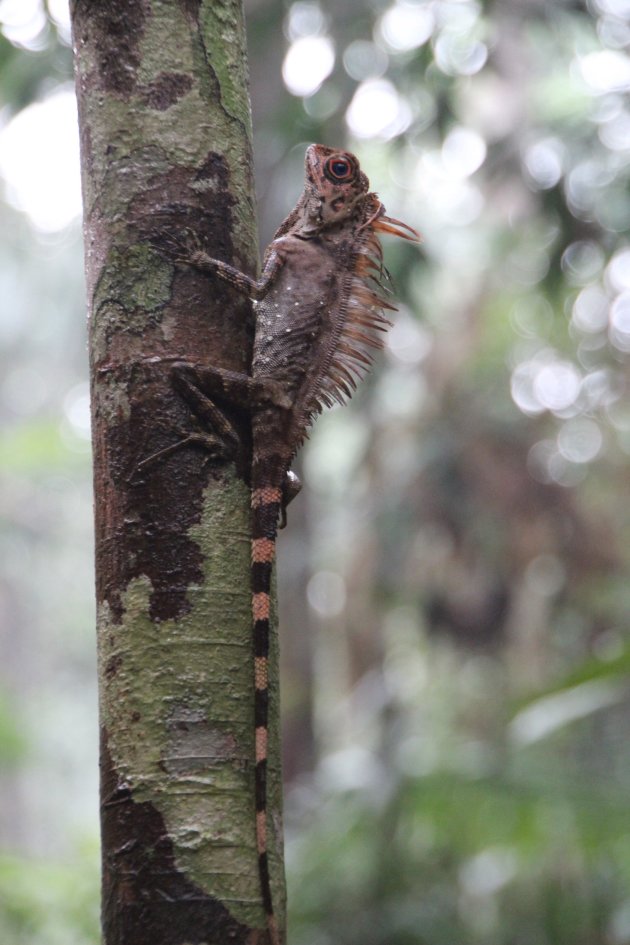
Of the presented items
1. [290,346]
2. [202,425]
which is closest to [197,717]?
[202,425]

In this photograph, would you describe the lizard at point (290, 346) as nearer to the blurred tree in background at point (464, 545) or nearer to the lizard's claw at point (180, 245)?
the lizard's claw at point (180, 245)

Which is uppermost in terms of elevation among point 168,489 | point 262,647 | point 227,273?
point 227,273

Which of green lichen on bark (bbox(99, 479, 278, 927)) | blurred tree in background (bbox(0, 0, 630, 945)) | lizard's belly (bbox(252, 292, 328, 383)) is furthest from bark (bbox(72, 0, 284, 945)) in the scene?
blurred tree in background (bbox(0, 0, 630, 945))

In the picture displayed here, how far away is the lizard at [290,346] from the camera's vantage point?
2.04 m

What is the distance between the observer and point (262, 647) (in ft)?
6.54

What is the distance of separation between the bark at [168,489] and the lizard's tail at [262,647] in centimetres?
2

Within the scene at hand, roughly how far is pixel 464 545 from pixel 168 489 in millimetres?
6030

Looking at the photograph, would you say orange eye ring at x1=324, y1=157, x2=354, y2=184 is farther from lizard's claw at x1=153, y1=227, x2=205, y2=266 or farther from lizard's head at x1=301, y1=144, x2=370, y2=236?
lizard's claw at x1=153, y1=227, x2=205, y2=266

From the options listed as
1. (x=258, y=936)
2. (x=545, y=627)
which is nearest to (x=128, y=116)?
(x=258, y=936)

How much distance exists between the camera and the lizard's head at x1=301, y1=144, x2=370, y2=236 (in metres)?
3.01

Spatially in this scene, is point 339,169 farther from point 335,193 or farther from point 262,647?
point 262,647

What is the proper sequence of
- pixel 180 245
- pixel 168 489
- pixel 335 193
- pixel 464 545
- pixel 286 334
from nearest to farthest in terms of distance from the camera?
pixel 168 489, pixel 180 245, pixel 286 334, pixel 335 193, pixel 464 545

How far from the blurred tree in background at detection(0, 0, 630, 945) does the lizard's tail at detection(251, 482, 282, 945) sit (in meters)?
2.14

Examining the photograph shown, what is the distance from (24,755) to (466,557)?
337 cm
